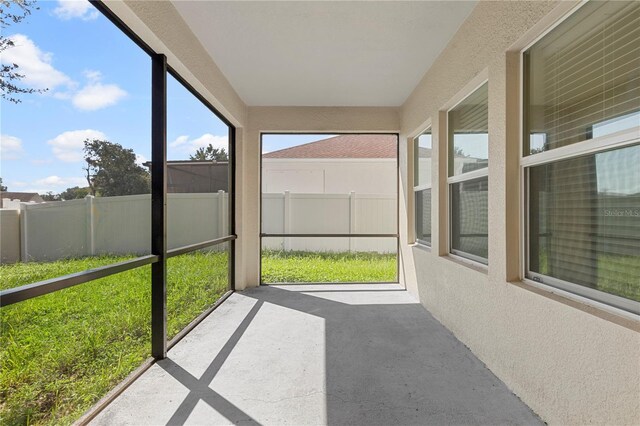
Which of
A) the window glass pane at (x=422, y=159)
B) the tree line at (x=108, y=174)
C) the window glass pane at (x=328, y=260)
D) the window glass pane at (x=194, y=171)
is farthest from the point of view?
the window glass pane at (x=328, y=260)

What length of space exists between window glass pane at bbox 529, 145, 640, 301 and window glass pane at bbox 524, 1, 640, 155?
0.50ft

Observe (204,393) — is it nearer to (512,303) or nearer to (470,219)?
(512,303)

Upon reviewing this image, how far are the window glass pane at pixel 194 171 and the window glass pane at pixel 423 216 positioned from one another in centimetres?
263

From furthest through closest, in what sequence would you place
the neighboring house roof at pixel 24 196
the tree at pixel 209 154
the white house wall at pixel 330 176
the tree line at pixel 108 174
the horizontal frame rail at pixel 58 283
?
1. the white house wall at pixel 330 176
2. the tree at pixel 209 154
3. the tree line at pixel 108 174
4. the neighboring house roof at pixel 24 196
5. the horizontal frame rail at pixel 58 283

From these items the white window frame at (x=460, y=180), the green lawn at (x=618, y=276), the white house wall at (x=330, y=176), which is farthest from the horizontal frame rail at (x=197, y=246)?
the green lawn at (x=618, y=276)

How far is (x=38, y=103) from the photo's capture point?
5.02 feet

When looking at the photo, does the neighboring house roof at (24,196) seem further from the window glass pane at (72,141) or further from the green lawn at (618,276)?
the green lawn at (618,276)

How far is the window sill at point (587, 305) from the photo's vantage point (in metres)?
1.32

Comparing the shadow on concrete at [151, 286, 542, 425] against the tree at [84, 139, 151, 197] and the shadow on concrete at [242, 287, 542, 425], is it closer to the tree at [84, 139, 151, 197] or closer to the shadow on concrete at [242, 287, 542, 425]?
the shadow on concrete at [242, 287, 542, 425]

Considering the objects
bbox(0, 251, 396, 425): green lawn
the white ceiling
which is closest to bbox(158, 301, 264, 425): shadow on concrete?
bbox(0, 251, 396, 425): green lawn

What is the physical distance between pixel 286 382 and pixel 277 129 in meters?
3.48

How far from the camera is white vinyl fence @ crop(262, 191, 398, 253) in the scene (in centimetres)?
518

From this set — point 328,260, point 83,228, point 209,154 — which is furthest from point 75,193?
point 328,260

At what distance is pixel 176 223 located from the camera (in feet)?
9.68
